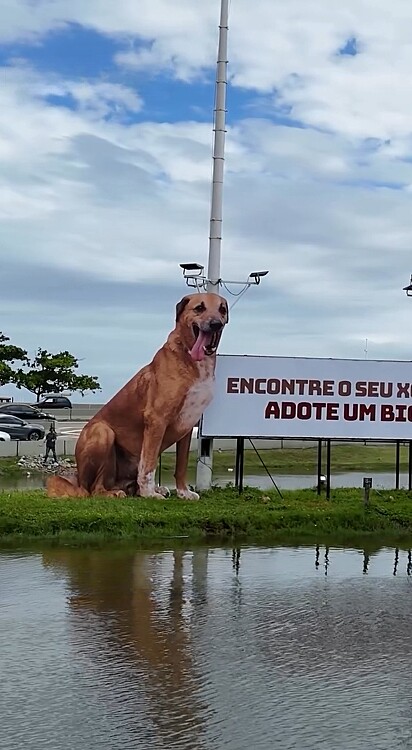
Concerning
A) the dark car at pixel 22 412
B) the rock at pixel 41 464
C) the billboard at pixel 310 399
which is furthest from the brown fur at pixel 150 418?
the dark car at pixel 22 412

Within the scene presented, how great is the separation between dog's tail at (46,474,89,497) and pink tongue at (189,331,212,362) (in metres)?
3.44

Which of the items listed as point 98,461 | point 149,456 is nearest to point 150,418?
point 149,456

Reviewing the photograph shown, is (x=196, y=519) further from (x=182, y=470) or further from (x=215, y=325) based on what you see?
(x=215, y=325)

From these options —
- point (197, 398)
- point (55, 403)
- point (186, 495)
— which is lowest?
point (186, 495)

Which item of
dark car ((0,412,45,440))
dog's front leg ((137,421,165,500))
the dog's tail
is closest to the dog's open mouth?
dog's front leg ((137,421,165,500))

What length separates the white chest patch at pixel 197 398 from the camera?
19125 mm

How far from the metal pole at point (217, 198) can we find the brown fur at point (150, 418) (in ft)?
5.21

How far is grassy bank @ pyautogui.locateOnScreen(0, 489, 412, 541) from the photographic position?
16328mm

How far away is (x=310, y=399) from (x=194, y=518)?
484 centimetres

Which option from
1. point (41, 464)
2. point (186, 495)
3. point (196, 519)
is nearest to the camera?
point (196, 519)

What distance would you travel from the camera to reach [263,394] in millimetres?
20719

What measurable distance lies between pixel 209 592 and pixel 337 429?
32.4 ft

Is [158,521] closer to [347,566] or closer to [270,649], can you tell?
[347,566]

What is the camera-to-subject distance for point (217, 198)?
2158cm
